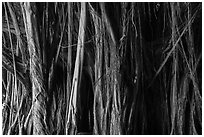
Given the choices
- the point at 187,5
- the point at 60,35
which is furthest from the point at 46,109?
the point at 187,5

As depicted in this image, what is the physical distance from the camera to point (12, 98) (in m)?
0.72

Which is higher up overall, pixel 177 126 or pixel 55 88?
pixel 55 88

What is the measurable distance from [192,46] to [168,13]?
10 centimetres

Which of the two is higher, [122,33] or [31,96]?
[122,33]

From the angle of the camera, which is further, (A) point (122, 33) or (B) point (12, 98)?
(B) point (12, 98)

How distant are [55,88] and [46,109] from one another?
6 cm

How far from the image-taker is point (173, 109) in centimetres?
68

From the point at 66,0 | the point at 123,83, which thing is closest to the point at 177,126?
the point at 123,83

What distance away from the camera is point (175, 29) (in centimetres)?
65

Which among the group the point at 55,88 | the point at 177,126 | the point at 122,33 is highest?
the point at 122,33

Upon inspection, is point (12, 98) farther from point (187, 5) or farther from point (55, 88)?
point (187, 5)

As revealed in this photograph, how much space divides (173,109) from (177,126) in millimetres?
42

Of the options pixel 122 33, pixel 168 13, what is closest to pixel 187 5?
→ pixel 168 13

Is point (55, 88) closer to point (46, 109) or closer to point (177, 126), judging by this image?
point (46, 109)
